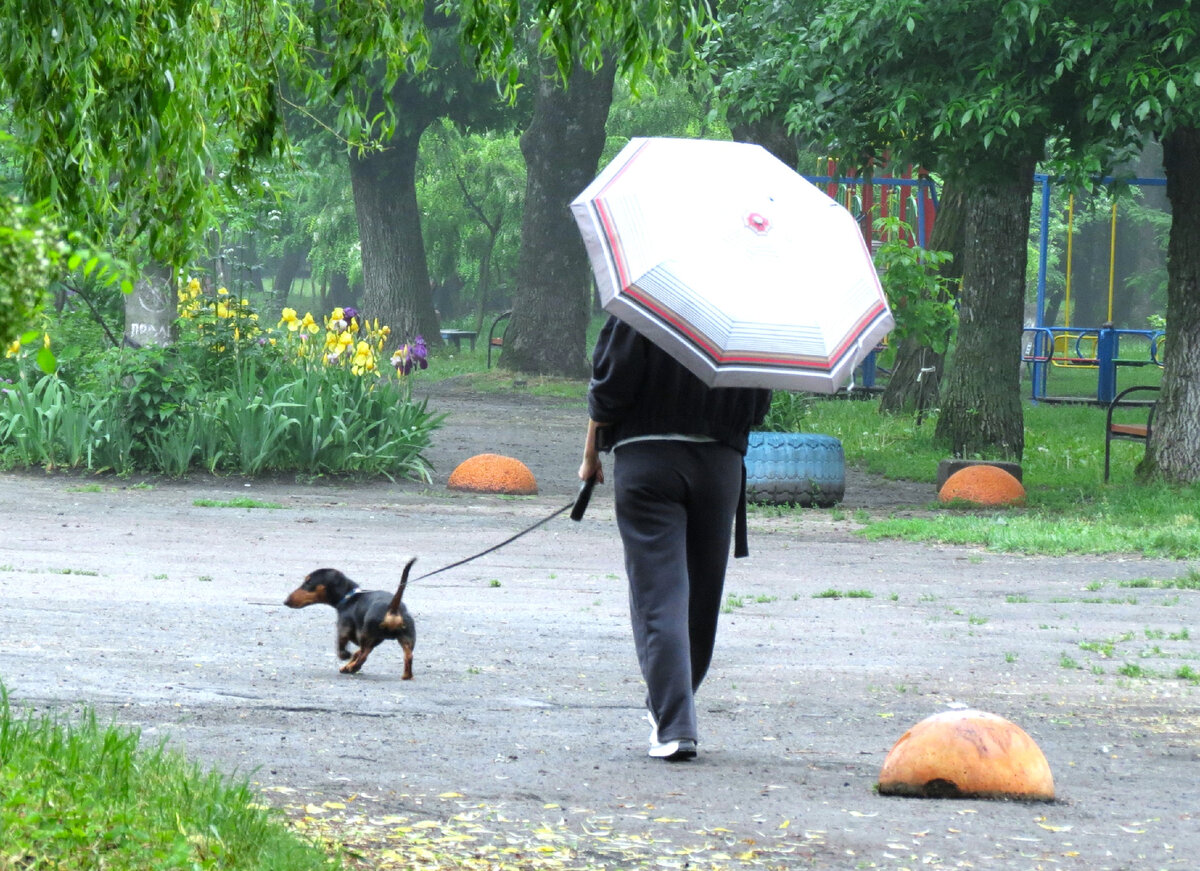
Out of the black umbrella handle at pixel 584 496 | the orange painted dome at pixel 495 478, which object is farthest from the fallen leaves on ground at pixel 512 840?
the orange painted dome at pixel 495 478

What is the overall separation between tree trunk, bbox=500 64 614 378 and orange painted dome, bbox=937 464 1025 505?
568 inches

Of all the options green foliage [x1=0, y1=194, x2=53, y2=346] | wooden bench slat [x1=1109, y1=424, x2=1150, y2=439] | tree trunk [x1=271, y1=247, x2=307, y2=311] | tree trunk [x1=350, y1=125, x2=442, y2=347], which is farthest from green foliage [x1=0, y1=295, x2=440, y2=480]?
tree trunk [x1=271, y1=247, x2=307, y2=311]

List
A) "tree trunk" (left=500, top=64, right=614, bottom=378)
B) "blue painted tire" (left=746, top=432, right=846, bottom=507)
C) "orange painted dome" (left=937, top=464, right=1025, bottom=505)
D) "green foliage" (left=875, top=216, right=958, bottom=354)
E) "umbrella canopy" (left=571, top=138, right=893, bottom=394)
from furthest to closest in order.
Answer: "tree trunk" (left=500, top=64, right=614, bottom=378) → "green foliage" (left=875, top=216, right=958, bottom=354) → "orange painted dome" (left=937, top=464, right=1025, bottom=505) → "blue painted tire" (left=746, top=432, right=846, bottom=507) → "umbrella canopy" (left=571, top=138, right=893, bottom=394)

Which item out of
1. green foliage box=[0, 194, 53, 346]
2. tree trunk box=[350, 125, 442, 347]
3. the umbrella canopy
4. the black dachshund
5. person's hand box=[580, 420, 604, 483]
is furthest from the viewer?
tree trunk box=[350, 125, 442, 347]

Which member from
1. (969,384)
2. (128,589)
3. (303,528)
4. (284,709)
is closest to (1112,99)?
(969,384)

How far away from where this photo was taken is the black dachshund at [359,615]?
6473 millimetres

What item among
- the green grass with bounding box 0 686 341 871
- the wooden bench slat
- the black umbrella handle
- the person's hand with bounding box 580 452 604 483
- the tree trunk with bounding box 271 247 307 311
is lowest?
the green grass with bounding box 0 686 341 871

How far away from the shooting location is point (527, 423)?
21.8m

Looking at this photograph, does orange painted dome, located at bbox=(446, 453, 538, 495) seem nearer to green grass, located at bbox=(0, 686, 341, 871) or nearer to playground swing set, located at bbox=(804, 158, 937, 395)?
green grass, located at bbox=(0, 686, 341, 871)

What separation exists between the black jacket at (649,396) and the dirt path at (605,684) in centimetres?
110

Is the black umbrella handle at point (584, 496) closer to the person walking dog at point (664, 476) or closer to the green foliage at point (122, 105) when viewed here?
the person walking dog at point (664, 476)

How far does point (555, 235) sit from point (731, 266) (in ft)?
79.6

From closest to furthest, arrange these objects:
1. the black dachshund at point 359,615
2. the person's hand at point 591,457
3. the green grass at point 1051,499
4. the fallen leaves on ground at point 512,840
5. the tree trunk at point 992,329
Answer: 1. the fallen leaves on ground at point 512,840
2. the person's hand at point 591,457
3. the black dachshund at point 359,615
4. the green grass at point 1051,499
5. the tree trunk at point 992,329

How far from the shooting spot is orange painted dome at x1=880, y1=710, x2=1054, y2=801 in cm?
509
